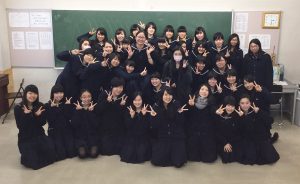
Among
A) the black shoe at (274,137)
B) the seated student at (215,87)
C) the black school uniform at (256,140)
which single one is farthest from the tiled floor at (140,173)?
the seated student at (215,87)

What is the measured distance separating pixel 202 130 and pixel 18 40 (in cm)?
355

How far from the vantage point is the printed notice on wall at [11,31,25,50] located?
5.71 m

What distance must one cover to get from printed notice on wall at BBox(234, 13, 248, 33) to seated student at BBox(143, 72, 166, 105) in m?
1.99

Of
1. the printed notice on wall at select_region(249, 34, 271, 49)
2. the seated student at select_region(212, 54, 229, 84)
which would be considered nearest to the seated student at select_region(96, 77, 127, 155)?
the seated student at select_region(212, 54, 229, 84)

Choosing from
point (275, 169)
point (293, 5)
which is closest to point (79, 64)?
point (275, 169)

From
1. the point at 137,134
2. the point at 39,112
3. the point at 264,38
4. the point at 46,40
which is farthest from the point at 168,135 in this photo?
the point at 46,40

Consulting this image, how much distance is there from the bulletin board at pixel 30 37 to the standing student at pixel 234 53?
2.93 metres

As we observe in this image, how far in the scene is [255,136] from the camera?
4.12 meters

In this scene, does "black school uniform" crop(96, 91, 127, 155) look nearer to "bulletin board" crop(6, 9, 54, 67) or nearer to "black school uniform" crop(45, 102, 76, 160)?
"black school uniform" crop(45, 102, 76, 160)

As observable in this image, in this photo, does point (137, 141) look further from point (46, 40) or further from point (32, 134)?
point (46, 40)

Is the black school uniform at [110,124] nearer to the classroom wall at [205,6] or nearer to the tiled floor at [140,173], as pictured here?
the tiled floor at [140,173]

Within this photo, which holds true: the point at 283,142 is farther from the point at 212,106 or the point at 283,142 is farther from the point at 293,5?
the point at 293,5

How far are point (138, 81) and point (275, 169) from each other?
1973mm

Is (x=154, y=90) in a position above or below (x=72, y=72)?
below
